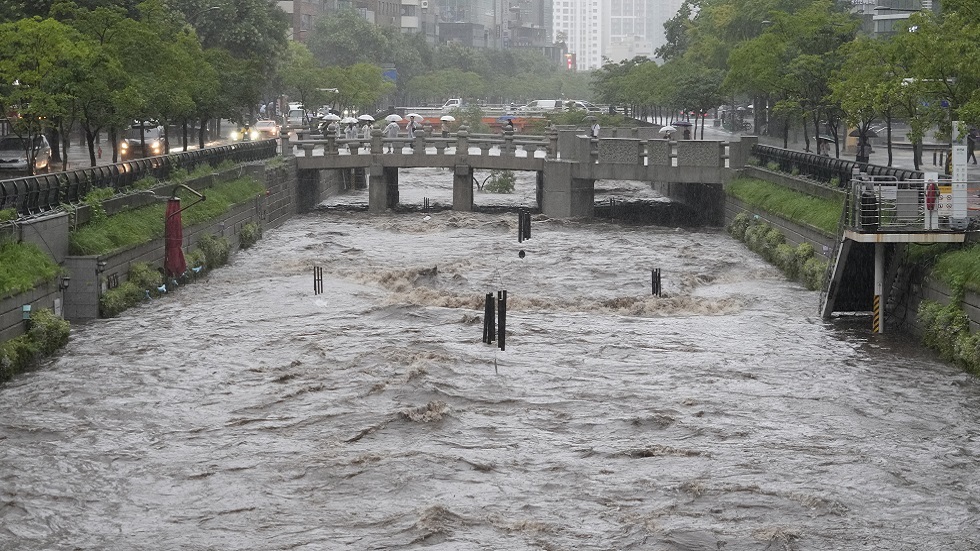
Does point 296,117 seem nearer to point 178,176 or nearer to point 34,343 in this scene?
point 178,176

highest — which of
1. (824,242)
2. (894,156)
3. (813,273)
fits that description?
(894,156)

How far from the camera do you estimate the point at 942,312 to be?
3188 cm

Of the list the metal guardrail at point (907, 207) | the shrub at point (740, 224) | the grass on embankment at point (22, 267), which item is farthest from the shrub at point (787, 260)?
the grass on embankment at point (22, 267)

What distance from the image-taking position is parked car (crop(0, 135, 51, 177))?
5128 centimetres

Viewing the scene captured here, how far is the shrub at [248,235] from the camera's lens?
51.8m

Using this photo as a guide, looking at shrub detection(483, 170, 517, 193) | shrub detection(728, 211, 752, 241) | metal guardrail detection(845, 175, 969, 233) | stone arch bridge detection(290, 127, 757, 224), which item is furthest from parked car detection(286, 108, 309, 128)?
metal guardrail detection(845, 175, 969, 233)

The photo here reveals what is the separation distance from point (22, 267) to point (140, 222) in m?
8.65

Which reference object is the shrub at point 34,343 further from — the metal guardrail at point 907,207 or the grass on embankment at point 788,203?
the grass on embankment at point 788,203

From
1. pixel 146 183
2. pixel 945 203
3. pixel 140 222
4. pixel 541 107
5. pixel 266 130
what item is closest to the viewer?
pixel 945 203

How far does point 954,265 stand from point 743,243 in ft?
69.7

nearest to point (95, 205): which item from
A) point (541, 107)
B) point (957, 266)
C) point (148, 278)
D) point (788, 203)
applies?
point (148, 278)

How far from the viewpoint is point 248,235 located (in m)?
52.2

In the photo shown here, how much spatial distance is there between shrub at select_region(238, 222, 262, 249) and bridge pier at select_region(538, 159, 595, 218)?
1477 cm

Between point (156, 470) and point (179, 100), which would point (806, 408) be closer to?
point (156, 470)
